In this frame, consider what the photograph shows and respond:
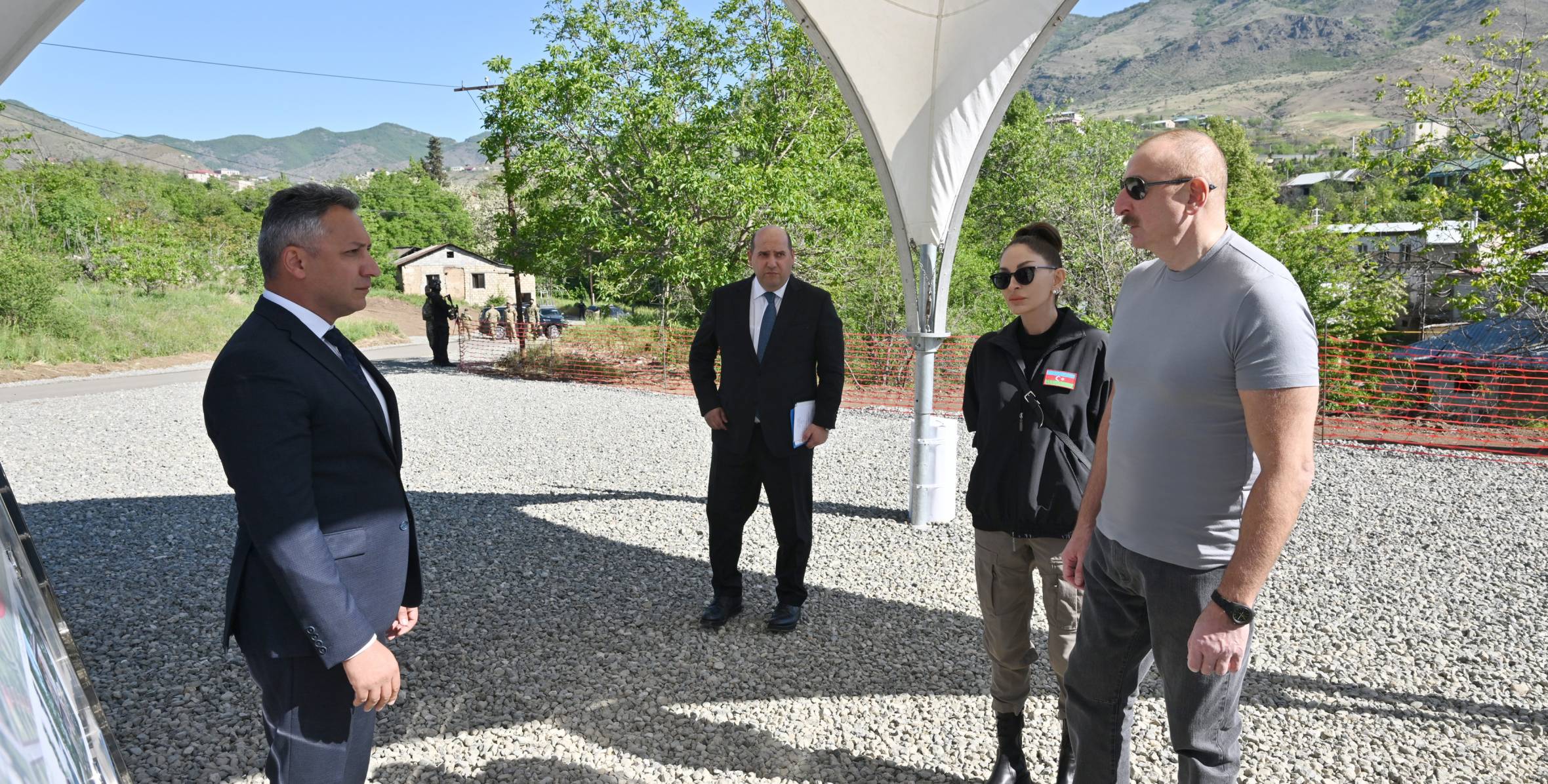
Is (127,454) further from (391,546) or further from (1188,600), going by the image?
(1188,600)

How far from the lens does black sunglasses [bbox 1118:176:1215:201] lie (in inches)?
68.0

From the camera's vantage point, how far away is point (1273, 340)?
1575mm

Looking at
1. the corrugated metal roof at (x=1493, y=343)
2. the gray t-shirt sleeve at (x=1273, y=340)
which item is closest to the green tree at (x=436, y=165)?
the corrugated metal roof at (x=1493, y=343)

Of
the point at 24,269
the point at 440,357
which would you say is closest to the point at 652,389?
the point at 440,357

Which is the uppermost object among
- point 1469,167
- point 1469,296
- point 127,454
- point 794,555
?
point 1469,167

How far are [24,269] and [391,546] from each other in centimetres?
2403

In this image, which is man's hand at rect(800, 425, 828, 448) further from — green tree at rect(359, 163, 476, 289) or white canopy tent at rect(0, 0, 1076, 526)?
green tree at rect(359, 163, 476, 289)

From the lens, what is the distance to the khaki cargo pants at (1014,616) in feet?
8.71

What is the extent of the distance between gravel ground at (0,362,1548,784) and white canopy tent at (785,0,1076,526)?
1913 millimetres

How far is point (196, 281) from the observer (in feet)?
121

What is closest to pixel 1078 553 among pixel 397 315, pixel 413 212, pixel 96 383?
pixel 96 383

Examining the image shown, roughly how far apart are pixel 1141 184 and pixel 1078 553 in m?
1.00

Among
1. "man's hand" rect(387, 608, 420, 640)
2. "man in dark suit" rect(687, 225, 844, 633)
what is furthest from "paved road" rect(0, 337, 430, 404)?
"man's hand" rect(387, 608, 420, 640)

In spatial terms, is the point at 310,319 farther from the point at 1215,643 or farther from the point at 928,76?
the point at 928,76
